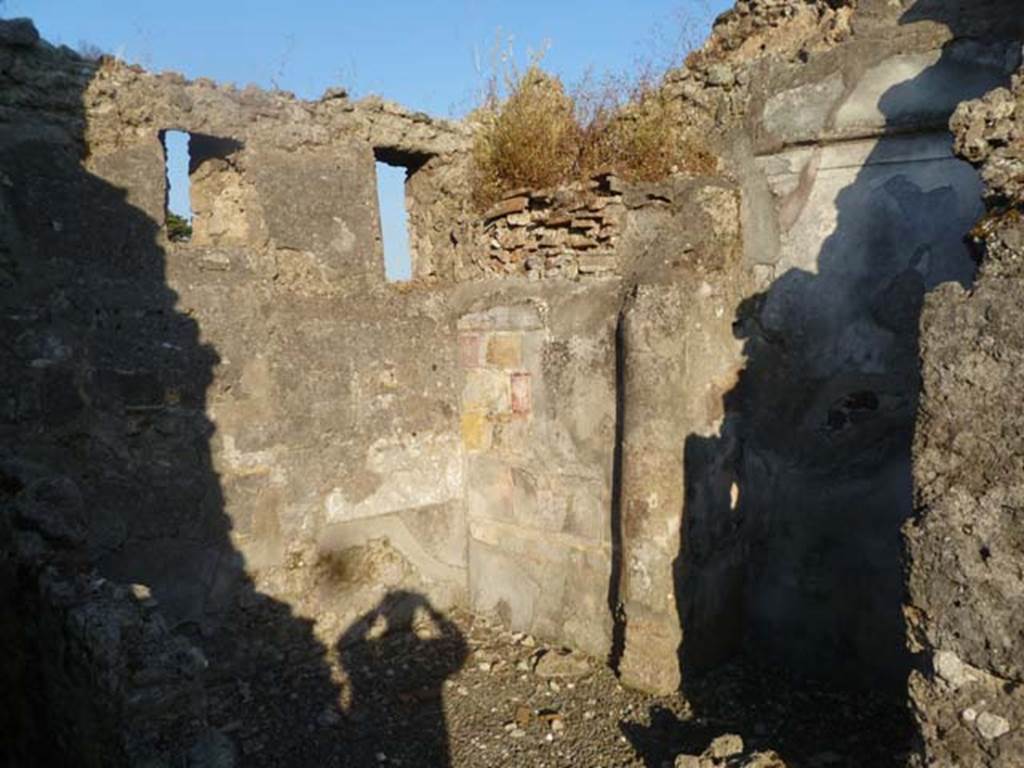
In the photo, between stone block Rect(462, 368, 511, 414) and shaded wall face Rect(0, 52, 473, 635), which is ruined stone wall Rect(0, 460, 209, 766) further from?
stone block Rect(462, 368, 511, 414)

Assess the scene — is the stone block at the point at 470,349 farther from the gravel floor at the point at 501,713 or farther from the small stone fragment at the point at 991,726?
the small stone fragment at the point at 991,726

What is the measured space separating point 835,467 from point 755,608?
2.97 feet

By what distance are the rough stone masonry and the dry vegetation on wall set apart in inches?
6.1

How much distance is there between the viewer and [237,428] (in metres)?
4.12

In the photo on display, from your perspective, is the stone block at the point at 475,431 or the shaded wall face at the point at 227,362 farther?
the stone block at the point at 475,431

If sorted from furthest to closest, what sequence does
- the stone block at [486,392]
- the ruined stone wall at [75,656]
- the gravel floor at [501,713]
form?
the stone block at [486,392], the gravel floor at [501,713], the ruined stone wall at [75,656]

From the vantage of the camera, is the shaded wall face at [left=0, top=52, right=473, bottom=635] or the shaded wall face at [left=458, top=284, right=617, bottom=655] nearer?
the shaded wall face at [left=0, top=52, right=473, bottom=635]

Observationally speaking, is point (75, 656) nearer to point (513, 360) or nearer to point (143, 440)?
point (143, 440)

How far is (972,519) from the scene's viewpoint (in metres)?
1.92

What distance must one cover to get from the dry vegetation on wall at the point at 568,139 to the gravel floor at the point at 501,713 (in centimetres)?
270

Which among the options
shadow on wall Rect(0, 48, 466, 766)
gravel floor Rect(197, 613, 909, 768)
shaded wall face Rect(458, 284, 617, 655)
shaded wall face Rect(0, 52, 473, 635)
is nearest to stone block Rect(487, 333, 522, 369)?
shaded wall face Rect(458, 284, 617, 655)

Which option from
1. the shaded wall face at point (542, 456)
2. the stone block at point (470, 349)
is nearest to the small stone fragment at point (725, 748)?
the shaded wall face at point (542, 456)

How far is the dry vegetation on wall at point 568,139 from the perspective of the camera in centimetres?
422

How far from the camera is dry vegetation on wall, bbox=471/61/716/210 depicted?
4219 millimetres
